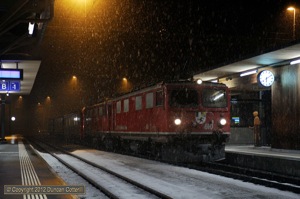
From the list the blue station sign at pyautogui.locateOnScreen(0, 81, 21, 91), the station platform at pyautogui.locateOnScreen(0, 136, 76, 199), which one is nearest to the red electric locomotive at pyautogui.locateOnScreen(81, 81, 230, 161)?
the station platform at pyautogui.locateOnScreen(0, 136, 76, 199)

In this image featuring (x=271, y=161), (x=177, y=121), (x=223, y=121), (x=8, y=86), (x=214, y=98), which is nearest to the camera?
(x=271, y=161)

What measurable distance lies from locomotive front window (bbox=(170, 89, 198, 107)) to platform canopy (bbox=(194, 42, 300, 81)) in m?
2.96

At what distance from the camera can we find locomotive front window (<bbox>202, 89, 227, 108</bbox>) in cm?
1644

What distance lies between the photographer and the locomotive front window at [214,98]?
1644cm

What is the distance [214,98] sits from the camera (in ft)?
54.6

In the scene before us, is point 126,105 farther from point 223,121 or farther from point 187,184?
point 187,184

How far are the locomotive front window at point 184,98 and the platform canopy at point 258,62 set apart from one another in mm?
2959

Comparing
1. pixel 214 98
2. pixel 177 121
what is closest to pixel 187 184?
pixel 177 121

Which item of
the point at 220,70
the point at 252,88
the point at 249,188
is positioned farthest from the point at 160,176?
the point at 252,88

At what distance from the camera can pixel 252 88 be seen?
72.0 feet

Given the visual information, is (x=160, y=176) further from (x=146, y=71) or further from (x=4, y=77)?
(x=146, y=71)

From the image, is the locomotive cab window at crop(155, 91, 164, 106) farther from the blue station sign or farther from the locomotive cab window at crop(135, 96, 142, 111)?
the blue station sign

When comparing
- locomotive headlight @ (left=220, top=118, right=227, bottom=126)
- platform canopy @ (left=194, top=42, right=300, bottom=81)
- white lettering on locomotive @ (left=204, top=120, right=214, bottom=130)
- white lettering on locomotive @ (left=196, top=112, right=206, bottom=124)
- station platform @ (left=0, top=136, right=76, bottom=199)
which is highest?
platform canopy @ (left=194, top=42, right=300, bottom=81)

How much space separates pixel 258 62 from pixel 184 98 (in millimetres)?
4270
